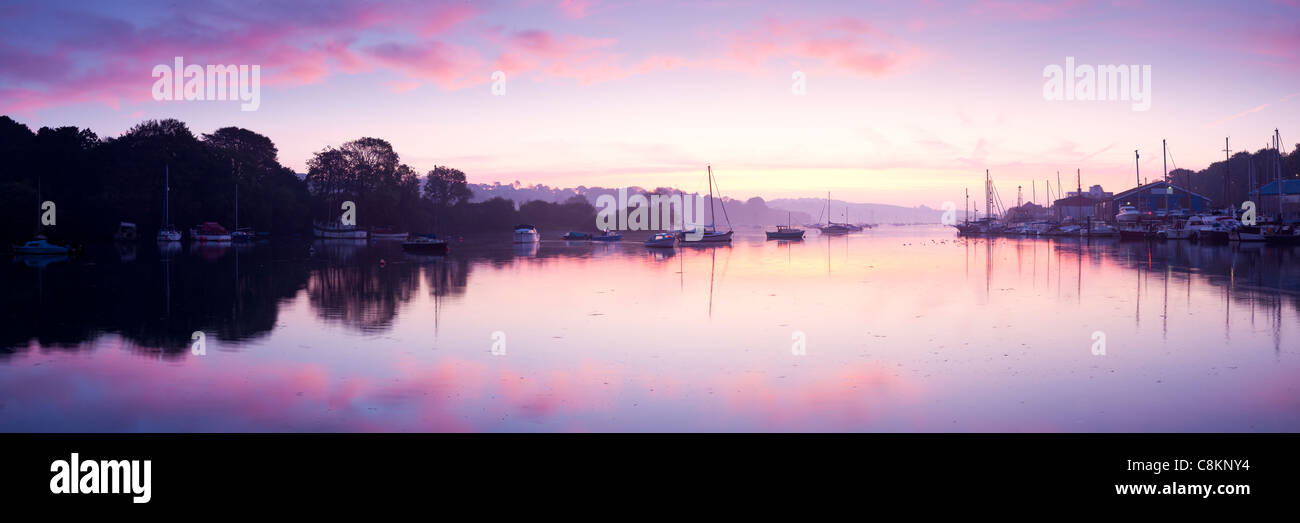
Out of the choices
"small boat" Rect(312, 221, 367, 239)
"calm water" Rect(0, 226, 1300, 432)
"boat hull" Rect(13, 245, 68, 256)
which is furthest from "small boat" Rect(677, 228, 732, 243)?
"calm water" Rect(0, 226, 1300, 432)

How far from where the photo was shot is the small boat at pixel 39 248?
2205 inches

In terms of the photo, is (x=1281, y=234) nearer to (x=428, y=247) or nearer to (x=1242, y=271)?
(x=1242, y=271)

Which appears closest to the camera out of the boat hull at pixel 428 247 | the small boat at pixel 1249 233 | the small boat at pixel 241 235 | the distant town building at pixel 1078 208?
the boat hull at pixel 428 247

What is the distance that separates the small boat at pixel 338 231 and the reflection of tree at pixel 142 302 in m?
67.7

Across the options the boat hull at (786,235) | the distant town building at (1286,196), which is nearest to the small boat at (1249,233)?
the distant town building at (1286,196)

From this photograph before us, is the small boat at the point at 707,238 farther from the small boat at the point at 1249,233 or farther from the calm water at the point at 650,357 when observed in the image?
the calm water at the point at 650,357

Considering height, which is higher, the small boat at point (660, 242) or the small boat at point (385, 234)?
the small boat at point (385, 234)

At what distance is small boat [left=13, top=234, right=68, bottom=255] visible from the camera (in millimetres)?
56000

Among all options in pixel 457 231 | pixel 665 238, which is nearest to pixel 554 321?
pixel 665 238

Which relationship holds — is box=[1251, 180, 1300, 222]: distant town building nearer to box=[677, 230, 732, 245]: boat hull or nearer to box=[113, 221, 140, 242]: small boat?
box=[677, 230, 732, 245]: boat hull
